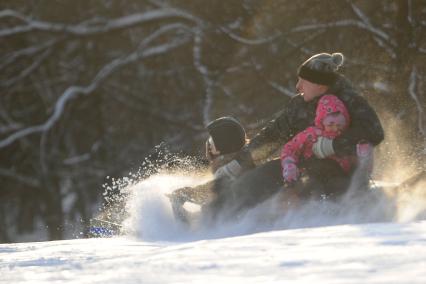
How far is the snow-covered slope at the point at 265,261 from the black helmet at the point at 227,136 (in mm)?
1545

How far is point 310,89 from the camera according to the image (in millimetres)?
5516

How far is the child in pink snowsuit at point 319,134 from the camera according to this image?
5.24m

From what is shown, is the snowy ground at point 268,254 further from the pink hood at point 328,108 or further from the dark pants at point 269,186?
the pink hood at point 328,108

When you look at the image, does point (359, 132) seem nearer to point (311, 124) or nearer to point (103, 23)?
point (311, 124)

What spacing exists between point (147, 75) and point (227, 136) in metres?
6.62

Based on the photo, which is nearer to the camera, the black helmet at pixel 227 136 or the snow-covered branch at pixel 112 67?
the black helmet at pixel 227 136

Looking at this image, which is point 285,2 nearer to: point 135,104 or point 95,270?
point 135,104

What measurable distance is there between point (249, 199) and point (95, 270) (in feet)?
6.94

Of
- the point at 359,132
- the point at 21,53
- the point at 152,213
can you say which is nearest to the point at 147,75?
the point at 21,53

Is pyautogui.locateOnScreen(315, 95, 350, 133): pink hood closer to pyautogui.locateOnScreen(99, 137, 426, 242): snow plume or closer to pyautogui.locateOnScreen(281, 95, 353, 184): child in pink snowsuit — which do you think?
pyautogui.locateOnScreen(281, 95, 353, 184): child in pink snowsuit

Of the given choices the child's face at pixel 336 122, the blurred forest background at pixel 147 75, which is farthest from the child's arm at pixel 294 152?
the blurred forest background at pixel 147 75

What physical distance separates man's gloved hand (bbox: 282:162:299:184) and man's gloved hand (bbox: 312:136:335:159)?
145 mm

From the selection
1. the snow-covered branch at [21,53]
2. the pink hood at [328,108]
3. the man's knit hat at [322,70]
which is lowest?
the pink hood at [328,108]

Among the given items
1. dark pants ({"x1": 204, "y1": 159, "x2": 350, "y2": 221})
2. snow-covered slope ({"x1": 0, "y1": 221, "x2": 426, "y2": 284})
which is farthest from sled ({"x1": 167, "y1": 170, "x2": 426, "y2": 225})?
snow-covered slope ({"x1": 0, "y1": 221, "x2": 426, "y2": 284})
